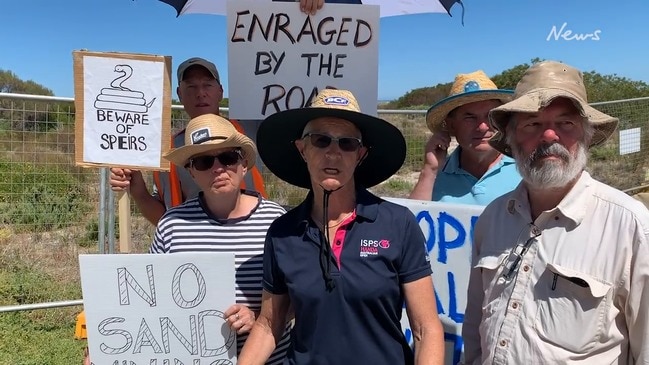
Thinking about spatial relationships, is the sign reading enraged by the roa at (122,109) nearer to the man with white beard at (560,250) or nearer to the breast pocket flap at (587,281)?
the man with white beard at (560,250)

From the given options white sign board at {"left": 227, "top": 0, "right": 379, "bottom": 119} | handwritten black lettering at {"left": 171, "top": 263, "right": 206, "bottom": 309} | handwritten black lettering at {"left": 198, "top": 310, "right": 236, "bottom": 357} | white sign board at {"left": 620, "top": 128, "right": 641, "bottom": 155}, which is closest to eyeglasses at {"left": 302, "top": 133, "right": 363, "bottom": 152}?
handwritten black lettering at {"left": 171, "top": 263, "right": 206, "bottom": 309}

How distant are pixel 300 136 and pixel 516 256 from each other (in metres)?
1.01

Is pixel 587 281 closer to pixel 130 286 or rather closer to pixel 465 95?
pixel 465 95

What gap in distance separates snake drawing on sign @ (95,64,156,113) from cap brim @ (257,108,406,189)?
81cm

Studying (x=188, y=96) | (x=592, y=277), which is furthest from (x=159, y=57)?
(x=592, y=277)

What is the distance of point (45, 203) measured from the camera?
5.39 m

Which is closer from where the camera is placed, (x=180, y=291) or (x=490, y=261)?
(x=490, y=261)

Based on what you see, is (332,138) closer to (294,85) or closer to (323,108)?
(323,108)

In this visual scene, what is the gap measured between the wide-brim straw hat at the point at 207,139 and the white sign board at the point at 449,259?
3.05 ft

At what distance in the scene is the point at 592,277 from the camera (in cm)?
175

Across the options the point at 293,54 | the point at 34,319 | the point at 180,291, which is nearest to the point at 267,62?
the point at 293,54

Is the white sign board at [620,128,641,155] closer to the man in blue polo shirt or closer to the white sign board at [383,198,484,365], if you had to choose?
the man in blue polo shirt

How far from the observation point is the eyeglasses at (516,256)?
1.92m

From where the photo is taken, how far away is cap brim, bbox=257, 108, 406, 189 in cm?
214
